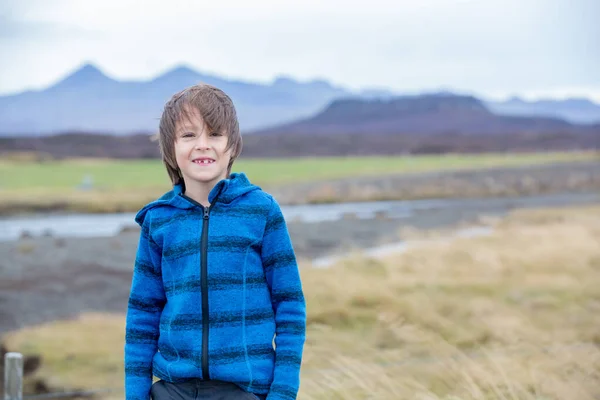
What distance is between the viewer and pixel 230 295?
168 centimetres

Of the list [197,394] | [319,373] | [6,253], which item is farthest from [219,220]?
[6,253]

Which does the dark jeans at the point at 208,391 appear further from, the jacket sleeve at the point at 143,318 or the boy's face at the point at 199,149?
the boy's face at the point at 199,149

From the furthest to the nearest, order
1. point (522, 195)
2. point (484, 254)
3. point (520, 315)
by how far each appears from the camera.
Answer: point (522, 195) → point (484, 254) → point (520, 315)

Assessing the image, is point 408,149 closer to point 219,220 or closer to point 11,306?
point 11,306

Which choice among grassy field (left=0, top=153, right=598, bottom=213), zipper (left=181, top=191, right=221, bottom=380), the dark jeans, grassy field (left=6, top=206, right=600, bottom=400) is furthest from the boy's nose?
grassy field (left=0, top=153, right=598, bottom=213)

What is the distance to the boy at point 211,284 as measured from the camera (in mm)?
1679

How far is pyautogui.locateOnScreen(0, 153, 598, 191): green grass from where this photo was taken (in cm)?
1912

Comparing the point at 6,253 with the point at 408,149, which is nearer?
the point at 6,253

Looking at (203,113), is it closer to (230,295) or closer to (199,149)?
(199,149)

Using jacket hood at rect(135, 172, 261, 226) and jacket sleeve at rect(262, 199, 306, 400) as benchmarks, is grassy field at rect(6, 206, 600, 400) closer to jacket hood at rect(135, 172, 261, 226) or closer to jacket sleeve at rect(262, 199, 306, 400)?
jacket sleeve at rect(262, 199, 306, 400)

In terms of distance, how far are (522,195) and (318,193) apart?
6170 millimetres

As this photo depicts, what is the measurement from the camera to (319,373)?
3.81 m

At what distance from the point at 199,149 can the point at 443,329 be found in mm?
6353

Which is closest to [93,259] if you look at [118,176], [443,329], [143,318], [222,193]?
[118,176]
